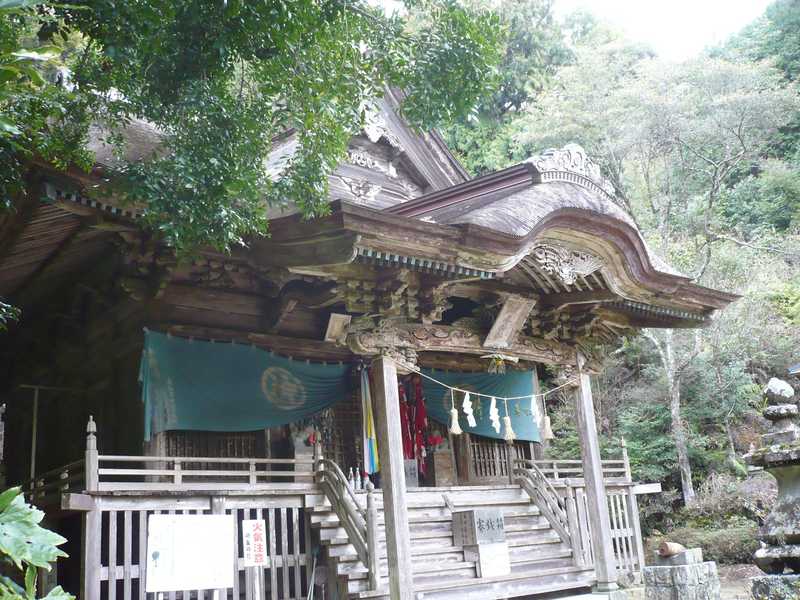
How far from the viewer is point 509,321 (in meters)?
9.55

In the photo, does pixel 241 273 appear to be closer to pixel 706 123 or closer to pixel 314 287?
pixel 314 287

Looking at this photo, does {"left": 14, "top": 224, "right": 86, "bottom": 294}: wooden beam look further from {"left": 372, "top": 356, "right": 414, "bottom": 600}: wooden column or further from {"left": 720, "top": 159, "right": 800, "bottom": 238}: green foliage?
{"left": 720, "top": 159, "right": 800, "bottom": 238}: green foliage

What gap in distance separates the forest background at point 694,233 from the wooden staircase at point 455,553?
5646 millimetres

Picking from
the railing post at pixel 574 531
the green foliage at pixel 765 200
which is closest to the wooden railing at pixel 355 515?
the railing post at pixel 574 531

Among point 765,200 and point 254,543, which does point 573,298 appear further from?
point 765,200

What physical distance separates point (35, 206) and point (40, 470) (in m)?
6.92

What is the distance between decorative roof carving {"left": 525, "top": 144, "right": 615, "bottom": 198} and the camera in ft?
29.1

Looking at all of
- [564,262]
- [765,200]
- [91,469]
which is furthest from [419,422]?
[765,200]

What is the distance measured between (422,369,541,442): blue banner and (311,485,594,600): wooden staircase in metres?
1.55

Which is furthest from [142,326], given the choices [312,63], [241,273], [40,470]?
[40,470]

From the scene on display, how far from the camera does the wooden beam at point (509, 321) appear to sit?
941 centimetres

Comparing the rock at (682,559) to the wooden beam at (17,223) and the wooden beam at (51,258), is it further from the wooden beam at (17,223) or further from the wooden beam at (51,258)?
the wooden beam at (51,258)

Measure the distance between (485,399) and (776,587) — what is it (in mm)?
6448

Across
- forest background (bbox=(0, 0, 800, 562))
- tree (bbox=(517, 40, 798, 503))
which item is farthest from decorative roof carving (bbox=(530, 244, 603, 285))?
tree (bbox=(517, 40, 798, 503))
